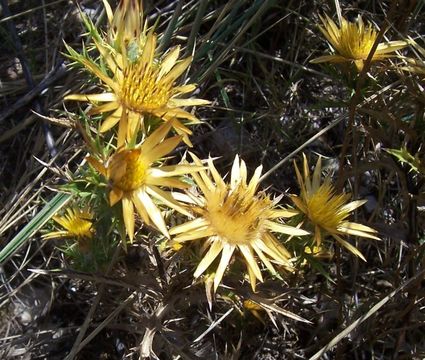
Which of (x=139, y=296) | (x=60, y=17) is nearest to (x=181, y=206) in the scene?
(x=139, y=296)

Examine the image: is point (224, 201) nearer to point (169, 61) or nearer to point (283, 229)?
point (283, 229)

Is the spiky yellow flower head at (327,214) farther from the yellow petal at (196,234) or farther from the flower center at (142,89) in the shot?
the flower center at (142,89)

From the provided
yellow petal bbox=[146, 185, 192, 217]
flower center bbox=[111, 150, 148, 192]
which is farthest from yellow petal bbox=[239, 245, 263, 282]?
flower center bbox=[111, 150, 148, 192]

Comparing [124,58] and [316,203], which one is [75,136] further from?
[316,203]

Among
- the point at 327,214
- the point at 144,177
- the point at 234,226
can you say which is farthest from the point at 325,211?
the point at 144,177

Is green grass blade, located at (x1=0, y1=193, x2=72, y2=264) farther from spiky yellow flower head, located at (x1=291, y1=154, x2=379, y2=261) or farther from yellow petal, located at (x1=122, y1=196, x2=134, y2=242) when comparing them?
spiky yellow flower head, located at (x1=291, y1=154, x2=379, y2=261)

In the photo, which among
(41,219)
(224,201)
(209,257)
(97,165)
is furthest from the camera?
(41,219)
